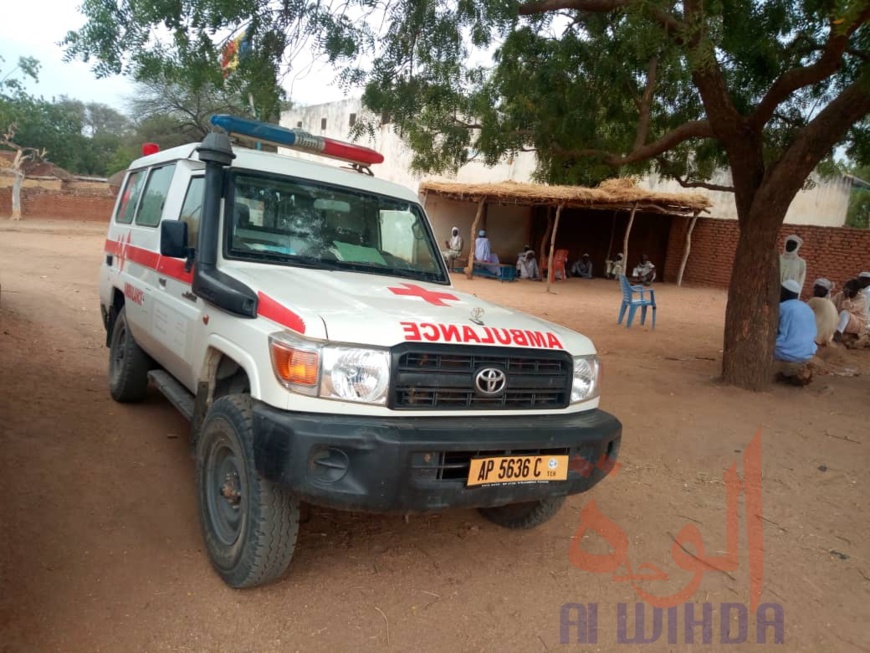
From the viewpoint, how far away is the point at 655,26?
18.4 feet

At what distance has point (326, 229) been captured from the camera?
384cm

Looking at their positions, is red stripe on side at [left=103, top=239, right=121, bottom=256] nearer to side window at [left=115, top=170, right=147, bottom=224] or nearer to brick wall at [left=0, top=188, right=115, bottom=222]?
side window at [left=115, top=170, right=147, bottom=224]

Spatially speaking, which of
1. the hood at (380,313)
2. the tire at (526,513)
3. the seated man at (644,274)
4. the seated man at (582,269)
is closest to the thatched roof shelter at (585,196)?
the seated man at (644,274)

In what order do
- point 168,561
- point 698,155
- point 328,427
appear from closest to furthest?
point 328,427 → point 168,561 → point 698,155

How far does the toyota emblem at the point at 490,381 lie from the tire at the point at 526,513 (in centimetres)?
90

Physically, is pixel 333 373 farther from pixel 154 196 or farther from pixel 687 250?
pixel 687 250

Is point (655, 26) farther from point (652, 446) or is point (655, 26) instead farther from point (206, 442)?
point (206, 442)

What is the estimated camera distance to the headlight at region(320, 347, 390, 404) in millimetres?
2543

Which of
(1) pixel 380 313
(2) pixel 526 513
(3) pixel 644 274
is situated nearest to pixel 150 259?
(1) pixel 380 313

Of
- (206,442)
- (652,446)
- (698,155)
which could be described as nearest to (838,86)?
(698,155)

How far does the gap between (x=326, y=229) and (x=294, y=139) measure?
2.55 feet

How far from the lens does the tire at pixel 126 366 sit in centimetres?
482

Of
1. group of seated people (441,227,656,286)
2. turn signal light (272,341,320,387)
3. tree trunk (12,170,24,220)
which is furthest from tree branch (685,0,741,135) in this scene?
tree trunk (12,170,24,220)

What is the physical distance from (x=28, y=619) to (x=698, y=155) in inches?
386
